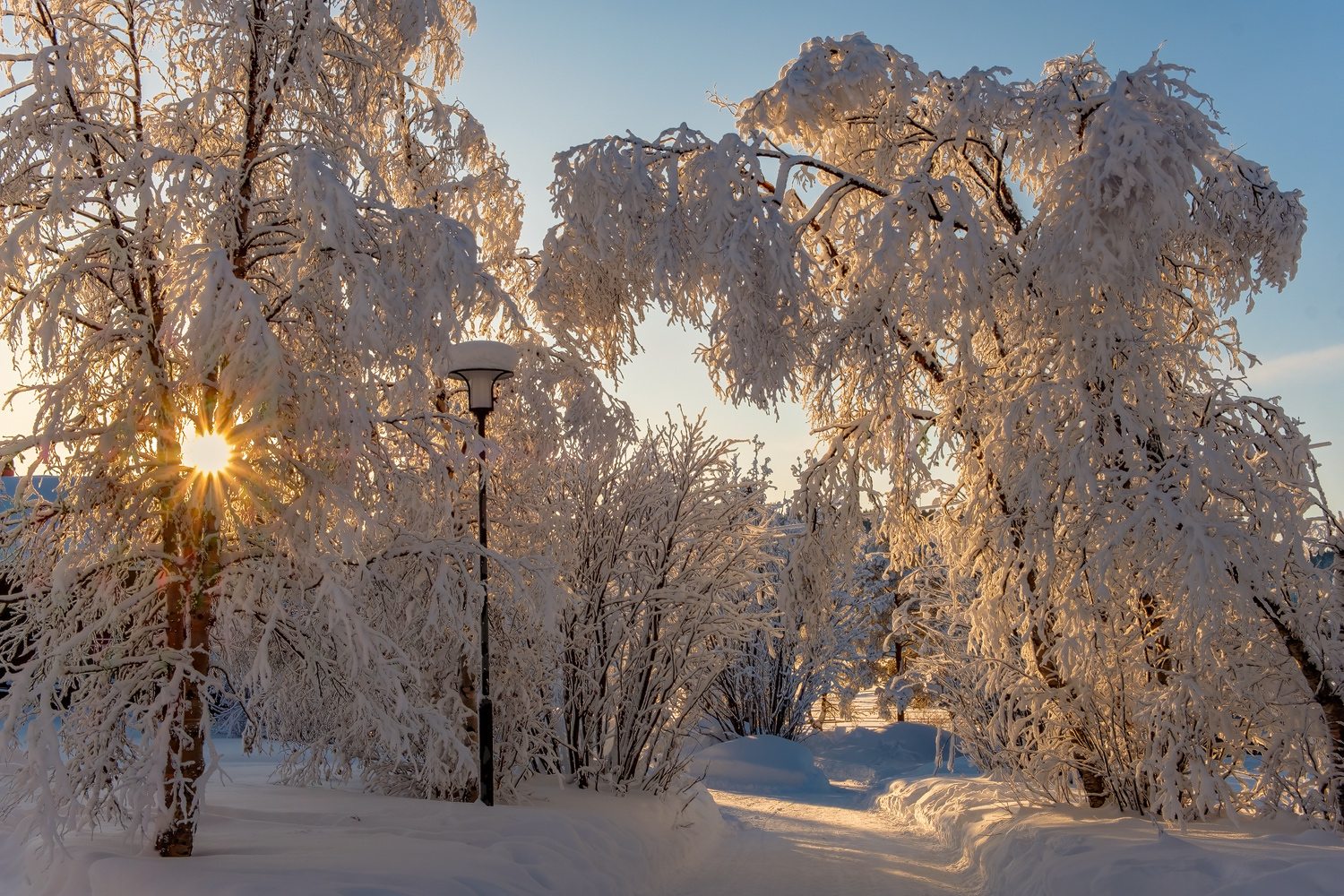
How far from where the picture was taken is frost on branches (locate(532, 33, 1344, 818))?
20.1 ft

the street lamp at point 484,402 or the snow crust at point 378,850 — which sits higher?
the street lamp at point 484,402

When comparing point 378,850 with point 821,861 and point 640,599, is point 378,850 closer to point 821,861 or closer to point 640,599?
point 640,599

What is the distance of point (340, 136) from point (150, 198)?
158 cm

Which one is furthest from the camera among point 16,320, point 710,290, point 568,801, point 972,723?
point 972,723

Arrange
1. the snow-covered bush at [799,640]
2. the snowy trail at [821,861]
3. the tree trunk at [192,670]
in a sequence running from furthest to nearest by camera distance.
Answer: the snow-covered bush at [799,640]
the snowy trail at [821,861]
the tree trunk at [192,670]

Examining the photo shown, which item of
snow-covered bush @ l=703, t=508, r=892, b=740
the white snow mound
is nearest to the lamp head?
snow-covered bush @ l=703, t=508, r=892, b=740

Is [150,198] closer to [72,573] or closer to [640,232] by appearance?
[72,573]

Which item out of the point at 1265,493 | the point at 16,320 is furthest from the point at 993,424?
the point at 16,320

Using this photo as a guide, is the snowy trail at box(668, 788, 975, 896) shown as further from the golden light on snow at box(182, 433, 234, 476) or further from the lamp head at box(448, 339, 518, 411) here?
the golden light on snow at box(182, 433, 234, 476)

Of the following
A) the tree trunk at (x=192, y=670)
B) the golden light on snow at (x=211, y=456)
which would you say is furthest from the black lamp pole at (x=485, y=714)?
the golden light on snow at (x=211, y=456)

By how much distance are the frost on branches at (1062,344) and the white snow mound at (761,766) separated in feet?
32.1

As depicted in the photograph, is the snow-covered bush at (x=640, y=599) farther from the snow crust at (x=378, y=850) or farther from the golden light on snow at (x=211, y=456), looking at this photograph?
the golden light on snow at (x=211, y=456)

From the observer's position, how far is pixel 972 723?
11.6m

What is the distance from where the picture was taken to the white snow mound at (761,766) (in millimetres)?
17406
